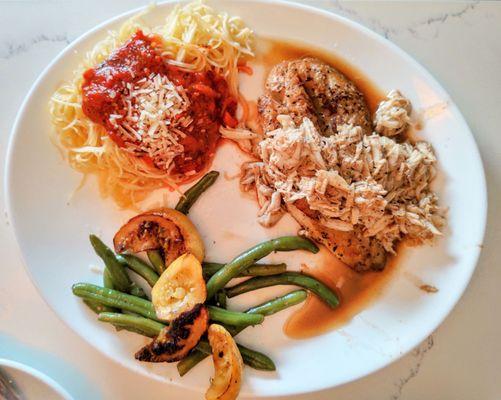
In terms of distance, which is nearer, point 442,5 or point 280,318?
point 280,318

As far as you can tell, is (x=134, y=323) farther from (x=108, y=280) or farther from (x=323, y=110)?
(x=323, y=110)

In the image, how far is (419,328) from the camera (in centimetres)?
321

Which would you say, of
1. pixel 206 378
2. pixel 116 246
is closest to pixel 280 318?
pixel 206 378

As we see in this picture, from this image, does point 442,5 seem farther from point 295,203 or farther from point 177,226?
point 177,226

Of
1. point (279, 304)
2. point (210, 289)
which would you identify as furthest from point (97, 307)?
point (279, 304)

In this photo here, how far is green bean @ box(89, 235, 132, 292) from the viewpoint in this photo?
3273mm

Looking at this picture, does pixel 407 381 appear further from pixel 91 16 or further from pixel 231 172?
pixel 91 16

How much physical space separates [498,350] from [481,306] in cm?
33

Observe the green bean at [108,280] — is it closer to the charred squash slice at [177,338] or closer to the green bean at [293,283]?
the charred squash slice at [177,338]

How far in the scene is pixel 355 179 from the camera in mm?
3051

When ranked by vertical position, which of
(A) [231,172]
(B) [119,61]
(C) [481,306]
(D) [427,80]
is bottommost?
(C) [481,306]

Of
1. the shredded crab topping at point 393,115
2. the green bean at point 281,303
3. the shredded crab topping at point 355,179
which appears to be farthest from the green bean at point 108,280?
the shredded crab topping at point 393,115

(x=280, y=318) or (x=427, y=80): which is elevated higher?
(x=427, y=80)

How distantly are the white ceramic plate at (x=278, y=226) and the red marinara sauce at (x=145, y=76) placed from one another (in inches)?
8.7
